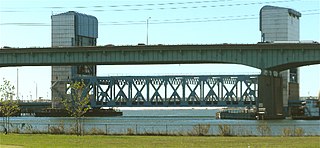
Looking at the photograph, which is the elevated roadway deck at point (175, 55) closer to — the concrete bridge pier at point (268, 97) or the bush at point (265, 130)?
the concrete bridge pier at point (268, 97)

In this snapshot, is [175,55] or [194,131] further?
[175,55]

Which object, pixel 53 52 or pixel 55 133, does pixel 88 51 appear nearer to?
pixel 53 52

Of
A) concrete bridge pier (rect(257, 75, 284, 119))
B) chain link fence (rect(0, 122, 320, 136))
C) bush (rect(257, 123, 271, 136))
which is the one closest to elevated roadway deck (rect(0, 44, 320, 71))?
concrete bridge pier (rect(257, 75, 284, 119))

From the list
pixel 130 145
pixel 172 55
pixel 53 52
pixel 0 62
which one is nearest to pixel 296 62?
pixel 172 55

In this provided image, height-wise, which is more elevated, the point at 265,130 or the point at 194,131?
the point at 265,130

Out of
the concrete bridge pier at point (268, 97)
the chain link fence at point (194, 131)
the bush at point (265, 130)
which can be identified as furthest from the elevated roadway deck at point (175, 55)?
the bush at point (265, 130)

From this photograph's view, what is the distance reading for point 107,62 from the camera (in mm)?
139375

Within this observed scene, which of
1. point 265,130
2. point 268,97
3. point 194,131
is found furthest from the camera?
point 268,97

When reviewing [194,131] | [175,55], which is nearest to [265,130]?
[194,131]

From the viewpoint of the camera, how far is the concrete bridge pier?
443 ft

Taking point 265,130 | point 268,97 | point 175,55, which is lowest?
point 265,130

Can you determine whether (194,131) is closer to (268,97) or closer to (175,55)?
(175,55)

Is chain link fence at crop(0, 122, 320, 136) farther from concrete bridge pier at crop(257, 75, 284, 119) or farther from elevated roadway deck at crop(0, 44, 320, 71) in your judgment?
concrete bridge pier at crop(257, 75, 284, 119)

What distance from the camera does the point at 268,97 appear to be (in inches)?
5369
